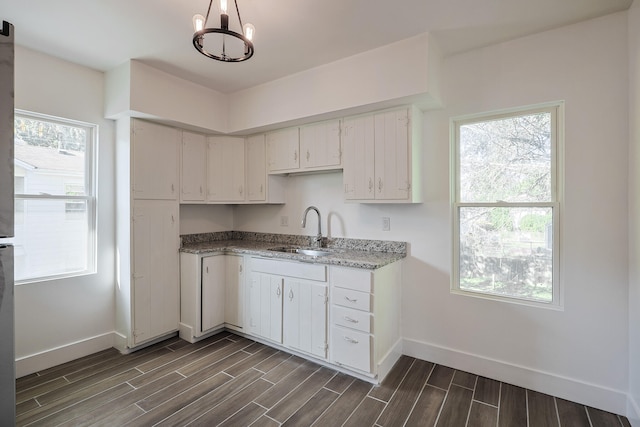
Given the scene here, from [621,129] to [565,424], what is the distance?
6.38ft

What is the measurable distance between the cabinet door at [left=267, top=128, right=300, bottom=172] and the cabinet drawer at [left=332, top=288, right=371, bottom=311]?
138 cm

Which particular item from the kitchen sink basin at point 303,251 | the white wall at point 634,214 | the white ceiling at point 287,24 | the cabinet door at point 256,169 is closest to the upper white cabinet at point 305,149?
the cabinet door at point 256,169

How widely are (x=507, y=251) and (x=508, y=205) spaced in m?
0.37

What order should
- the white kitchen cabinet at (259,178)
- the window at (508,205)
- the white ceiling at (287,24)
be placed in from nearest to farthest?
the white ceiling at (287,24)
the window at (508,205)
the white kitchen cabinet at (259,178)

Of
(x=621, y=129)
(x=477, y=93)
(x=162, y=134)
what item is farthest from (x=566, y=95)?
(x=162, y=134)

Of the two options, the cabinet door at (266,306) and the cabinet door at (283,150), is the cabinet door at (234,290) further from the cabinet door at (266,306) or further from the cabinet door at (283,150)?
the cabinet door at (283,150)

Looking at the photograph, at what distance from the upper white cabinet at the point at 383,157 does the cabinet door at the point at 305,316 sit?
0.92m

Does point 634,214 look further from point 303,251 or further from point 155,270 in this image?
point 155,270

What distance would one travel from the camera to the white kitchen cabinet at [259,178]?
11.7 feet

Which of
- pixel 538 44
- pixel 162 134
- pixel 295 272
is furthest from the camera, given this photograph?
pixel 162 134

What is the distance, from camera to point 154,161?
3.09m

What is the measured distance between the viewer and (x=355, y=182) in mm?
2865

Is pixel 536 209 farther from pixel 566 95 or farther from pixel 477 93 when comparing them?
pixel 477 93

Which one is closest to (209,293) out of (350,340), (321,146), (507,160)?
(350,340)
